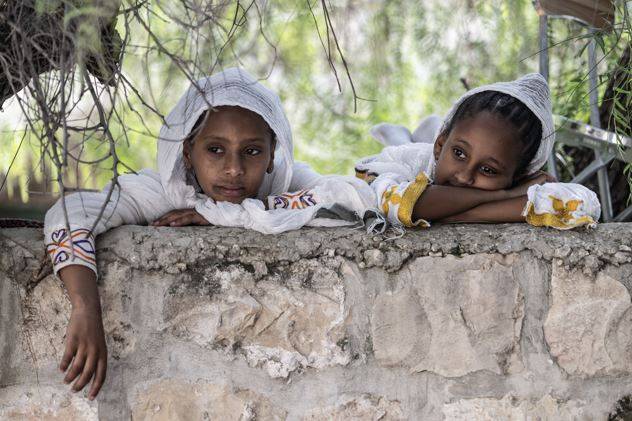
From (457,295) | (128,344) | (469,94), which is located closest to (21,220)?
(128,344)

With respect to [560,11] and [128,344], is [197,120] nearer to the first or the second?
[128,344]

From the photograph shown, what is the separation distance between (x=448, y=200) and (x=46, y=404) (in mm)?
1092

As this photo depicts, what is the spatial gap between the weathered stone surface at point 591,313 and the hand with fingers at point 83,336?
1.05 meters

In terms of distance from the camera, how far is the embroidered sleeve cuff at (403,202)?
82.4 inches

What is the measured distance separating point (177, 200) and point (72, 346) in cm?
53

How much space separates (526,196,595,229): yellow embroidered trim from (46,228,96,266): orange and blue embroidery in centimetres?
106

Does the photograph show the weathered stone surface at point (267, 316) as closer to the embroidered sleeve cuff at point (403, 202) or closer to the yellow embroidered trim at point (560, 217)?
the embroidered sleeve cuff at point (403, 202)

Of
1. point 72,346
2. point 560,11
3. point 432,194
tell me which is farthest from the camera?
point 560,11

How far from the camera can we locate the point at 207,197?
7.45ft

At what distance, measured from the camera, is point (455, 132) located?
2477mm

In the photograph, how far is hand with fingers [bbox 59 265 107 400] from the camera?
73.8 inches

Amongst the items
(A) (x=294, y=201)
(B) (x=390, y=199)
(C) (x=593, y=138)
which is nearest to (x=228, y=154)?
(A) (x=294, y=201)

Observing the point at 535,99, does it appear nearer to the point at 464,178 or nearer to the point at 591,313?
the point at 464,178

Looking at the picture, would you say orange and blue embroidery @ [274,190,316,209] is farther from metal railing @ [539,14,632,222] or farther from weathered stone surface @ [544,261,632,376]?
metal railing @ [539,14,632,222]
